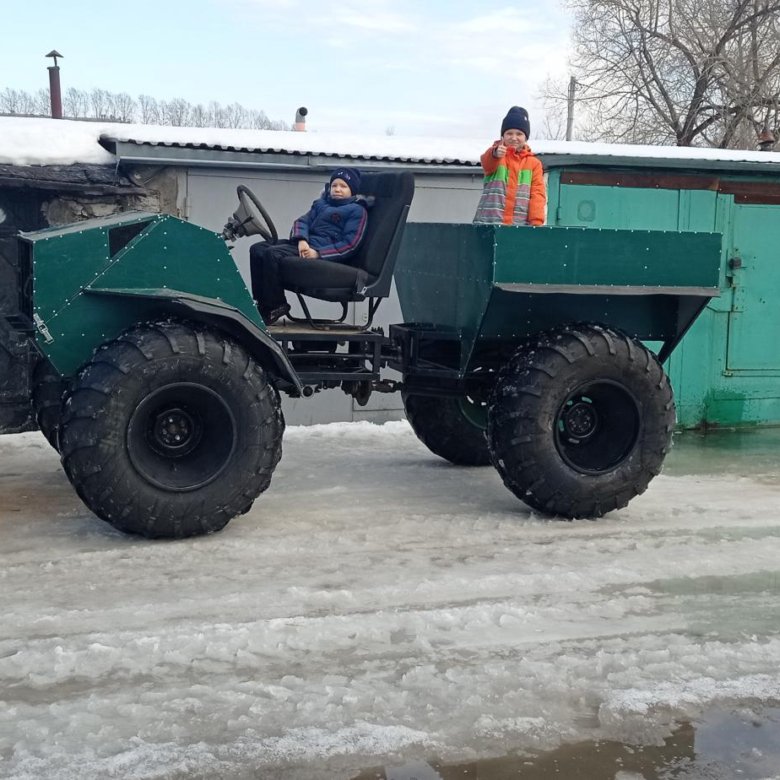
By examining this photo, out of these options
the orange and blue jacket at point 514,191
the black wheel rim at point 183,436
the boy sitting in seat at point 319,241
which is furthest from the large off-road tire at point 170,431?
the orange and blue jacket at point 514,191

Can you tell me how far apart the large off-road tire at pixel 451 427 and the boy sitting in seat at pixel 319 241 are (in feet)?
4.51

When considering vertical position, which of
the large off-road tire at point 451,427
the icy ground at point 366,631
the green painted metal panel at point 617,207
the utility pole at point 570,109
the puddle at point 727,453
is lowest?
the puddle at point 727,453

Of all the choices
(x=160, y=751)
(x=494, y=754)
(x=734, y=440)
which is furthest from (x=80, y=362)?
(x=734, y=440)

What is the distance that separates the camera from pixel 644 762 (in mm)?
3135

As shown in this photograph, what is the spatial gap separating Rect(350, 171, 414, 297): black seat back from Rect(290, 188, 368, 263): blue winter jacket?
0.19ft

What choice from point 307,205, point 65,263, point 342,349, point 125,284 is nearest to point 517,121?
point 342,349

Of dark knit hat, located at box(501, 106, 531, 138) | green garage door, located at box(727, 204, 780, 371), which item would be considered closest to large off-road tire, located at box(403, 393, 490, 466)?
dark knit hat, located at box(501, 106, 531, 138)

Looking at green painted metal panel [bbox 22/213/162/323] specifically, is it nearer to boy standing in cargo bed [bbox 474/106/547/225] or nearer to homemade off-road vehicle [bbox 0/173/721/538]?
homemade off-road vehicle [bbox 0/173/721/538]

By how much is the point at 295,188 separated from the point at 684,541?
427cm

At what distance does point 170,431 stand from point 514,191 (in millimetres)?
2510

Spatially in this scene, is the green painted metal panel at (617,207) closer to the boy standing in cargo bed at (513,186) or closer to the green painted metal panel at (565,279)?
the boy standing in cargo bed at (513,186)

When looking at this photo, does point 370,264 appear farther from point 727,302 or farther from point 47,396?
point 727,302

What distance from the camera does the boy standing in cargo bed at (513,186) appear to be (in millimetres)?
6242

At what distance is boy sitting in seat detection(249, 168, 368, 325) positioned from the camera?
5699 millimetres
